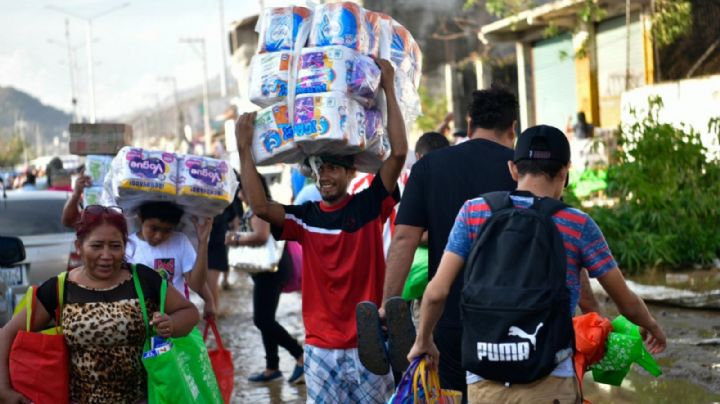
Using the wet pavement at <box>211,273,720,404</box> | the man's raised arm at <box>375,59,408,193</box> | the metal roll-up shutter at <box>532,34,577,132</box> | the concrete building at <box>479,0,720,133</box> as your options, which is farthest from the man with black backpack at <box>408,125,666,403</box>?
the metal roll-up shutter at <box>532,34,577,132</box>

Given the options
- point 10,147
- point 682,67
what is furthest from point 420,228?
point 10,147

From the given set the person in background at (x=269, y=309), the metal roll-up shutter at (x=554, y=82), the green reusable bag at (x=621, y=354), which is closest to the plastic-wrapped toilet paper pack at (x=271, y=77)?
the green reusable bag at (x=621, y=354)

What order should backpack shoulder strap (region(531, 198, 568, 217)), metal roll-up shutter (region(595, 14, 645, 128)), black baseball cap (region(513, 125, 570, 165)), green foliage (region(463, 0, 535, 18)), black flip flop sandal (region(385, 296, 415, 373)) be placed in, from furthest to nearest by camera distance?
metal roll-up shutter (region(595, 14, 645, 128))
green foliage (region(463, 0, 535, 18))
black flip flop sandal (region(385, 296, 415, 373))
black baseball cap (region(513, 125, 570, 165))
backpack shoulder strap (region(531, 198, 568, 217))

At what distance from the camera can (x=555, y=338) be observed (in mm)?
3410

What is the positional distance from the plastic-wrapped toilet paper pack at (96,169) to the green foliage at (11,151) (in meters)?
97.6

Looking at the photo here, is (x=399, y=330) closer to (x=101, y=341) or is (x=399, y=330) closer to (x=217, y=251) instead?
(x=101, y=341)

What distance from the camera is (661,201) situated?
11.9 meters

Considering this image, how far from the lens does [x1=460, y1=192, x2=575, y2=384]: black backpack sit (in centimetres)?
338

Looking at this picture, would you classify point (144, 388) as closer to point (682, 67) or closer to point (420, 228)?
point (420, 228)

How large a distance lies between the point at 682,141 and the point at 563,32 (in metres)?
10.1

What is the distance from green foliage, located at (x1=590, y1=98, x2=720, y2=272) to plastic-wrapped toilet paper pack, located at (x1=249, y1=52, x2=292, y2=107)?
24.0 feet

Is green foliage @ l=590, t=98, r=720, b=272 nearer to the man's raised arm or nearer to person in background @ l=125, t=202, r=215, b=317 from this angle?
person in background @ l=125, t=202, r=215, b=317

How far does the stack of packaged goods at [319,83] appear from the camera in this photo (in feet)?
16.1

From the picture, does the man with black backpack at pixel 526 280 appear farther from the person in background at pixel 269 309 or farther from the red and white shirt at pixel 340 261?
the person in background at pixel 269 309
